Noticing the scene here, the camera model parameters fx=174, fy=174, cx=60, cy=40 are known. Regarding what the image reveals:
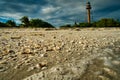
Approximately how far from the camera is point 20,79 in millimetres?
3072

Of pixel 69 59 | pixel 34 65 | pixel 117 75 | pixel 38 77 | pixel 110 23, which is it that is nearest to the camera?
pixel 38 77

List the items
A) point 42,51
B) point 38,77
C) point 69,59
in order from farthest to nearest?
1. point 42,51
2. point 69,59
3. point 38,77

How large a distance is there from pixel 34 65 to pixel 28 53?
3.22ft

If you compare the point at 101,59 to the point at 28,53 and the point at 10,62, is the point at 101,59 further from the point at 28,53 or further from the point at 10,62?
the point at 10,62

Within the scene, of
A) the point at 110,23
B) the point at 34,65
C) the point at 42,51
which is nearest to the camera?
the point at 34,65

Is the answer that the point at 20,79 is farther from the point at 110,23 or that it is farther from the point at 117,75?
the point at 110,23

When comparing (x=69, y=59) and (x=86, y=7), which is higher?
(x=86, y=7)

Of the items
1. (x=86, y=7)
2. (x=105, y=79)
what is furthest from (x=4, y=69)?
(x=86, y=7)

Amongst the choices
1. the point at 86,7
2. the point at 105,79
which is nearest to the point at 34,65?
the point at 105,79

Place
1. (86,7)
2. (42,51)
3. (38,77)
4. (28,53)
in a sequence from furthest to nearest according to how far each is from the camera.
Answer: (86,7), (42,51), (28,53), (38,77)

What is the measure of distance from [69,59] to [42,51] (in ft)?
3.30

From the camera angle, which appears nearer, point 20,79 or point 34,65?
point 20,79

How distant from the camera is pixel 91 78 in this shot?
317 centimetres

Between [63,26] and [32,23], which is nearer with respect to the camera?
[63,26]
